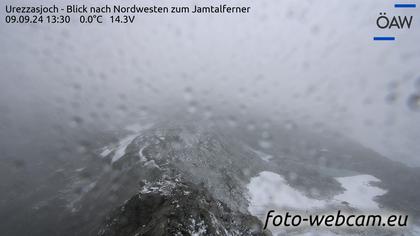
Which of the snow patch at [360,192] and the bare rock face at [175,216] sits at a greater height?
the bare rock face at [175,216]

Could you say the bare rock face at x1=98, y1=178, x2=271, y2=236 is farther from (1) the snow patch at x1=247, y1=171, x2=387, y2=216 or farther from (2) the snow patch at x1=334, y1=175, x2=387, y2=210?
(2) the snow patch at x1=334, y1=175, x2=387, y2=210

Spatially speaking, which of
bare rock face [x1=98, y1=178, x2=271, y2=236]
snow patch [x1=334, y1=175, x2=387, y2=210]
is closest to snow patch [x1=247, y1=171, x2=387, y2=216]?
snow patch [x1=334, y1=175, x2=387, y2=210]

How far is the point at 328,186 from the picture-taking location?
4738 cm

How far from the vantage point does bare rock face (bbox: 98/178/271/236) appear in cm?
791

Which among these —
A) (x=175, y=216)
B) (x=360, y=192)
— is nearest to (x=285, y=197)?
(x=360, y=192)

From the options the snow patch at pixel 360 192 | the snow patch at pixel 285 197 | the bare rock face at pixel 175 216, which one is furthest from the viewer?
the snow patch at pixel 360 192

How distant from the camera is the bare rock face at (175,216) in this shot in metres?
7.91

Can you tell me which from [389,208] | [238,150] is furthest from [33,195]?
[389,208]

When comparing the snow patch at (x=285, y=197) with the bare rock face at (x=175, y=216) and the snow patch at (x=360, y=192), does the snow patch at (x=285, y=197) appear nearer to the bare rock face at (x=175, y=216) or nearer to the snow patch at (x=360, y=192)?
the snow patch at (x=360, y=192)

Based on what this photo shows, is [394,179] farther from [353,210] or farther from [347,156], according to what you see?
[353,210]

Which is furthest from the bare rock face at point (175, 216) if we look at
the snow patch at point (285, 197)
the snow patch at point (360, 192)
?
the snow patch at point (360, 192)

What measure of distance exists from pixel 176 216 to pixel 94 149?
4786cm

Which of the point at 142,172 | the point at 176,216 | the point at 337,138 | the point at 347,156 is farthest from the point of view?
the point at 337,138

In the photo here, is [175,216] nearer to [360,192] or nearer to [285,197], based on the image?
[285,197]
